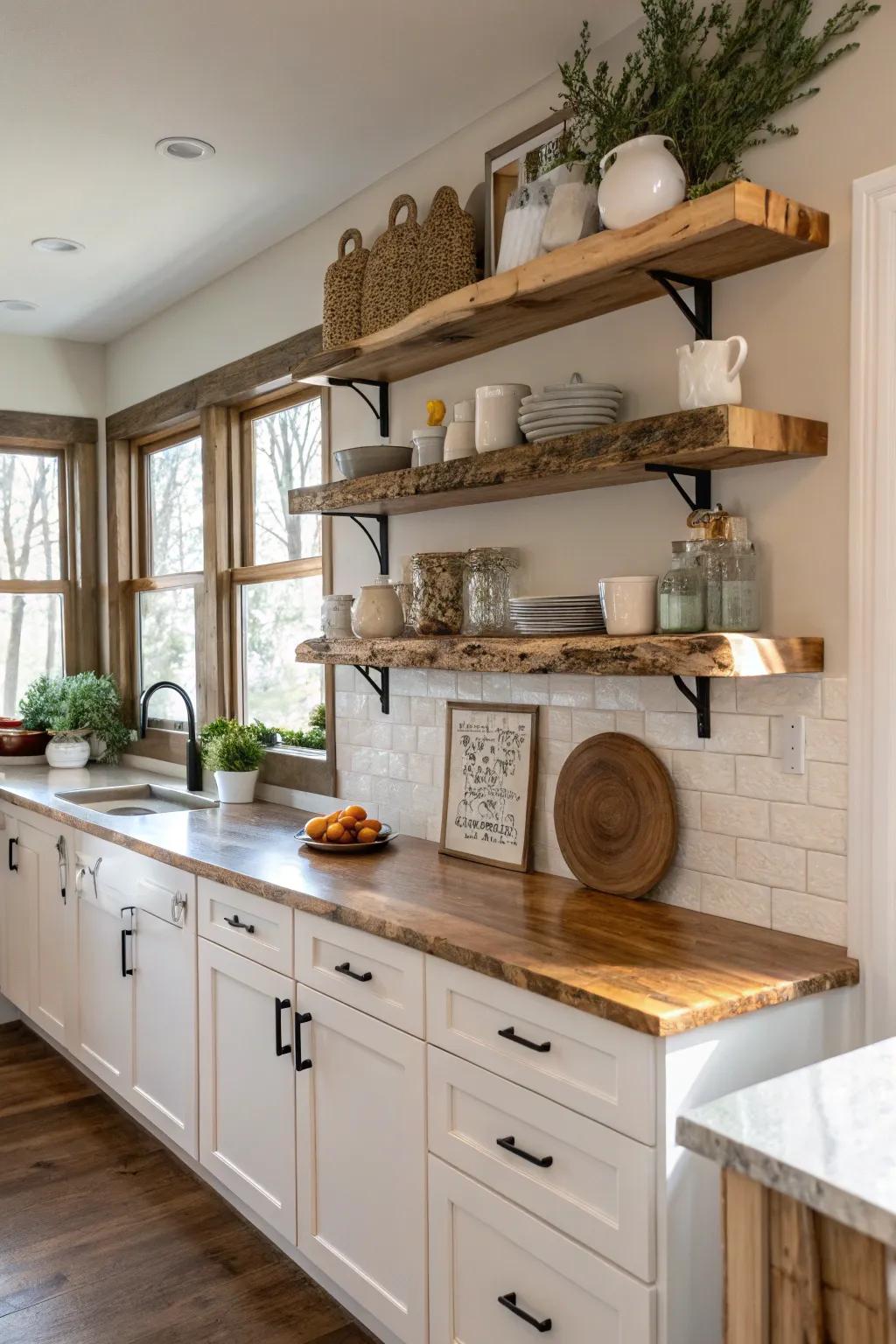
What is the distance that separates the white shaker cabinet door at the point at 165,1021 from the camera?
9.49ft

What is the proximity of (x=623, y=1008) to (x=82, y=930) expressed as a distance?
2423 millimetres

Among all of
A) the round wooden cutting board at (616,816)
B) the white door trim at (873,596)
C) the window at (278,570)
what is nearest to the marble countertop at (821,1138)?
the white door trim at (873,596)

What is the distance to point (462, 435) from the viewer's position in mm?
2561

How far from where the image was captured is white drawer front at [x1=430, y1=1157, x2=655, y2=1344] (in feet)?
5.47

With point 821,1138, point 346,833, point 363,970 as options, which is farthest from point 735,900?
point 346,833

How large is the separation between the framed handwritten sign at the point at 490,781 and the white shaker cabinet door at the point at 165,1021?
2.41ft

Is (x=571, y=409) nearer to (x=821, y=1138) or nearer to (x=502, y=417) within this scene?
(x=502, y=417)

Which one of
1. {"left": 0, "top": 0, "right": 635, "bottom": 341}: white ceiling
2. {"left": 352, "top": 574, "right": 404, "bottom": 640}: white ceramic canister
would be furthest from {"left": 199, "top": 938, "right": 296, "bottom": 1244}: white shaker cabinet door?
{"left": 0, "top": 0, "right": 635, "bottom": 341}: white ceiling

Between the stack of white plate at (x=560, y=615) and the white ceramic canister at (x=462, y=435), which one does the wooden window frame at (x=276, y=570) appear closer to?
the white ceramic canister at (x=462, y=435)

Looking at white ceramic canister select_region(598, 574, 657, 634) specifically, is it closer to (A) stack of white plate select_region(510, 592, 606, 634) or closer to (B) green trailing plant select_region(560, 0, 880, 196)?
(A) stack of white plate select_region(510, 592, 606, 634)

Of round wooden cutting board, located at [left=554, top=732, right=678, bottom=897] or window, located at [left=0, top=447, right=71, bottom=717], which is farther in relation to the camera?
window, located at [left=0, top=447, right=71, bottom=717]

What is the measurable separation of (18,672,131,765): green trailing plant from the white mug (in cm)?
334

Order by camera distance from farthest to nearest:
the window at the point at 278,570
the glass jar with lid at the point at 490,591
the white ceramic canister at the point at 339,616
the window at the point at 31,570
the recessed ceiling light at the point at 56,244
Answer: the window at the point at 31,570, the window at the point at 278,570, the recessed ceiling light at the point at 56,244, the white ceramic canister at the point at 339,616, the glass jar with lid at the point at 490,591

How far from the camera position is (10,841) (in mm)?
4125
